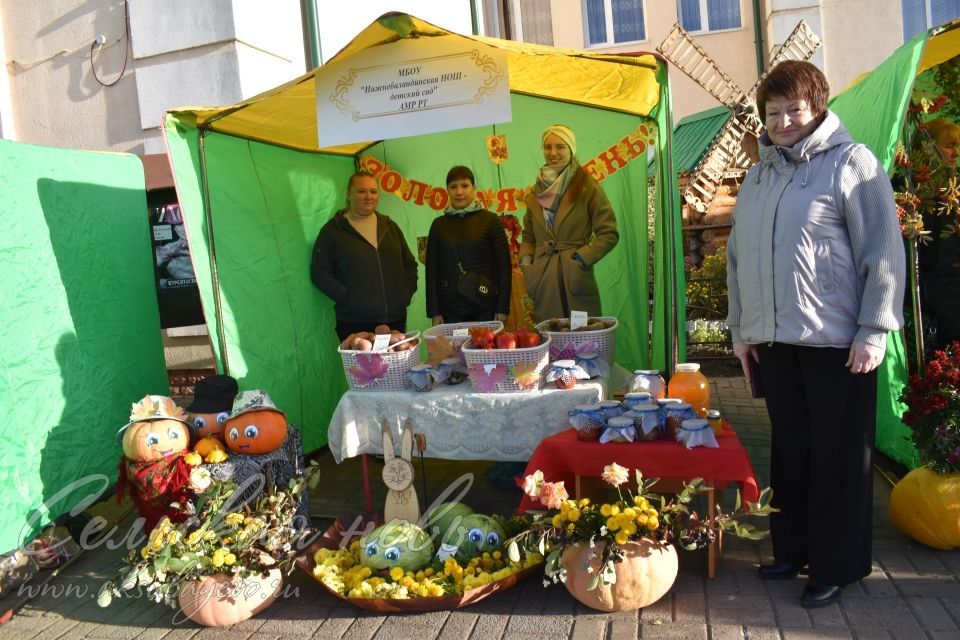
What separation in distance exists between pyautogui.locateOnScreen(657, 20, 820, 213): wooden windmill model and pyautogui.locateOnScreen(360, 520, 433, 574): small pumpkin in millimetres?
8602

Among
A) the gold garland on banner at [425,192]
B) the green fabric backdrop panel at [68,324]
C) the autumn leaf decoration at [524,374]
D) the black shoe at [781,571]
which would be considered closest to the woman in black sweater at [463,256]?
the gold garland on banner at [425,192]

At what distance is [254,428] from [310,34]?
4.38m

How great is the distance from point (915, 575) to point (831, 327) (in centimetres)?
120

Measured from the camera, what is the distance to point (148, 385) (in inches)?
180

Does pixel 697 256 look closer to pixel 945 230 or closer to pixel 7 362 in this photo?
pixel 945 230

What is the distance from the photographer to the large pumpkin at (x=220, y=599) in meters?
3.12

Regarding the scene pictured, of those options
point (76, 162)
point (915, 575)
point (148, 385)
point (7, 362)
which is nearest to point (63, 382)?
point (7, 362)

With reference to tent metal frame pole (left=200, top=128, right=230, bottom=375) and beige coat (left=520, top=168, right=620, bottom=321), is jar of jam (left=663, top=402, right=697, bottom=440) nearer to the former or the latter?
beige coat (left=520, top=168, right=620, bottom=321)

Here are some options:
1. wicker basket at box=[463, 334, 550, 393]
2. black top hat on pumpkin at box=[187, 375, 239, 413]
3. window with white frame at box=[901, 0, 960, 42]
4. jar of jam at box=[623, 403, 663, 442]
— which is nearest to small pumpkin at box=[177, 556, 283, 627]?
black top hat on pumpkin at box=[187, 375, 239, 413]

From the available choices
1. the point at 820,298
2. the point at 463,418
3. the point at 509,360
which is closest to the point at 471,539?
the point at 463,418

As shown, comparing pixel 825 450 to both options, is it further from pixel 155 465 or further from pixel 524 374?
pixel 155 465

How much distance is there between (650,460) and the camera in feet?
10.4

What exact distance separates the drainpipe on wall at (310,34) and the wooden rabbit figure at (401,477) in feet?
14.5

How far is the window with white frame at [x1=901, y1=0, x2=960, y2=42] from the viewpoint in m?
12.5
